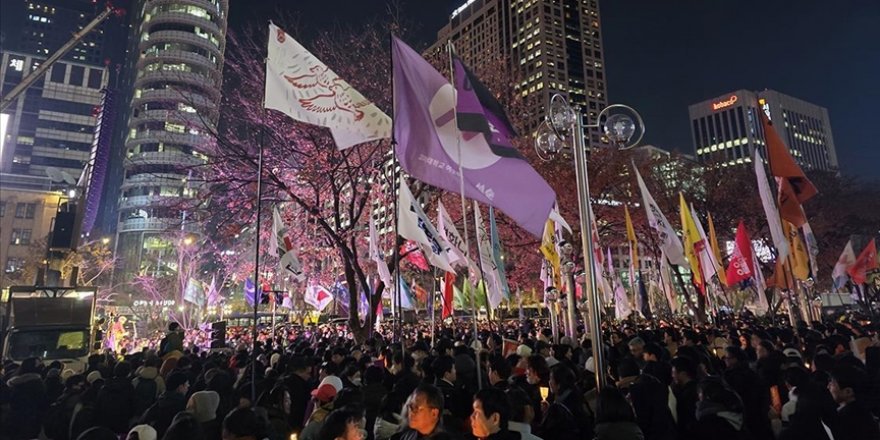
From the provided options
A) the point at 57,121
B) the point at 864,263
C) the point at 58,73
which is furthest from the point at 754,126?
the point at 58,73

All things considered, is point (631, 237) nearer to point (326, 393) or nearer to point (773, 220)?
point (773, 220)

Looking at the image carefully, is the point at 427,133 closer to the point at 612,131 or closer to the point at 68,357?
the point at 612,131

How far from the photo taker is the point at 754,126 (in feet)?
248

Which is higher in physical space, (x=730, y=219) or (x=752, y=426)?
(x=730, y=219)

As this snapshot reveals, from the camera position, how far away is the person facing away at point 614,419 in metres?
4.23

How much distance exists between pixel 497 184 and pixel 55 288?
15.9m

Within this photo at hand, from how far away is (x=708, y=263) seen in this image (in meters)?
15.3

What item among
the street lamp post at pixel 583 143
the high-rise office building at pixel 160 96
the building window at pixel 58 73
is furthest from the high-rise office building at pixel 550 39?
the street lamp post at pixel 583 143

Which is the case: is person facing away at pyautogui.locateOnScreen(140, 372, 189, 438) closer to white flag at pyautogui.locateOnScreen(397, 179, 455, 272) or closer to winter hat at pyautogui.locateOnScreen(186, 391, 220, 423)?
winter hat at pyautogui.locateOnScreen(186, 391, 220, 423)

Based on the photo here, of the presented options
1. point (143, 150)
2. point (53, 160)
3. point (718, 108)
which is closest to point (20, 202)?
point (143, 150)

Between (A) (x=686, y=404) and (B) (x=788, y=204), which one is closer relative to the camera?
(A) (x=686, y=404)

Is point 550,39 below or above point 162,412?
above

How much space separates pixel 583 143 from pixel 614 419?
3.82 m

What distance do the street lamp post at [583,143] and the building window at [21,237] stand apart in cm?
6974
